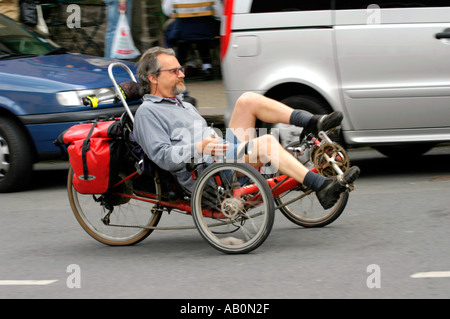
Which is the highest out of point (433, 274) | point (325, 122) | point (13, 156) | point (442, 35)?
point (442, 35)

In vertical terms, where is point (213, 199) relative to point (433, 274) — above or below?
above

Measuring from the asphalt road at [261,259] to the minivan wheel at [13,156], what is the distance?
713 mm

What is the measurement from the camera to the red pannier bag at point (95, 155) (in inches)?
213

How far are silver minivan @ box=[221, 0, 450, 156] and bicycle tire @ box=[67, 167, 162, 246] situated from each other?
Answer: 6.43 feet

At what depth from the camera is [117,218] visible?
5820 millimetres

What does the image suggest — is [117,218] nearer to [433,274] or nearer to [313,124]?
[313,124]

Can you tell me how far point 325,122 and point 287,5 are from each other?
2.40 metres

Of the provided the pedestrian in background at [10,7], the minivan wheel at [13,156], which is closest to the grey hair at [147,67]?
the minivan wheel at [13,156]

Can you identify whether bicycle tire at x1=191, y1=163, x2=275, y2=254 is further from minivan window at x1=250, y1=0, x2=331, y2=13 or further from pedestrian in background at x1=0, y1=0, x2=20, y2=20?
pedestrian in background at x1=0, y1=0, x2=20, y2=20

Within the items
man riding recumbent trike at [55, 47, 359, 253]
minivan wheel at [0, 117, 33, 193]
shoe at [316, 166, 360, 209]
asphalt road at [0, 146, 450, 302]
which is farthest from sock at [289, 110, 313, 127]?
minivan wheel at [0, 117, 33, 193]

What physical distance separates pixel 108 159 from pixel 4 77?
2.82 m

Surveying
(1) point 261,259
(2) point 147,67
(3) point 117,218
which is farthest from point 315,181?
(3) point 117,218

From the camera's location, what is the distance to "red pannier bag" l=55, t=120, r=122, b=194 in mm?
5418

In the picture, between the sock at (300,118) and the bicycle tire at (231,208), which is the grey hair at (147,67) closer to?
the bicycle tire at (231,208)
